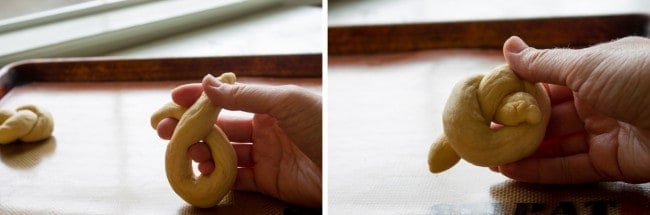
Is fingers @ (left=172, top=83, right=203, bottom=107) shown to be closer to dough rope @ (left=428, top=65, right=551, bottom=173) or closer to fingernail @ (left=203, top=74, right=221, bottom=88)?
fingernail @ (left=203, top=74, right=221, bottom=88)

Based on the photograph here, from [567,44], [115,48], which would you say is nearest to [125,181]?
[115,48]

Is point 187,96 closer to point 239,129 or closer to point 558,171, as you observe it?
point 239,129

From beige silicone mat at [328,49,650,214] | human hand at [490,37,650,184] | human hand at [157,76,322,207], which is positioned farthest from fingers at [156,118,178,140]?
human hand at [490,37,650,184]

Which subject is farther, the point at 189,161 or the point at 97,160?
the point at 97,160

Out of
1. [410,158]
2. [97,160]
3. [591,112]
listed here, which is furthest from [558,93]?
[97,160]

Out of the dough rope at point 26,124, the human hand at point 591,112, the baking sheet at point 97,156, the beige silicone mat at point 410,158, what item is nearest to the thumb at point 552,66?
the human hand at point 591,112
